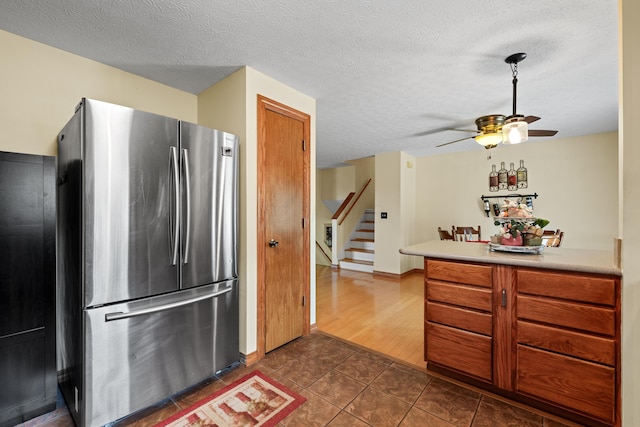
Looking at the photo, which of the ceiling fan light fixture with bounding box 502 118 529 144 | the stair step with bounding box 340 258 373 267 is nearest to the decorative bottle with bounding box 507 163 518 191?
the stair step with bounding box 340 258 373 267

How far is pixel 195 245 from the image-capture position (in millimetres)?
1931

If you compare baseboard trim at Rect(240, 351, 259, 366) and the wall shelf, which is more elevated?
the wall shelf

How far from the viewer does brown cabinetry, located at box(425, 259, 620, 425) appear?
150 cm

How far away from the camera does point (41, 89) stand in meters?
1.96

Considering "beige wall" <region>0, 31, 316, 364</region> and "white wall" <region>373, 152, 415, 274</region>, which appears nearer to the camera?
"beige wall" <region>0, 31, 316, 364</region>

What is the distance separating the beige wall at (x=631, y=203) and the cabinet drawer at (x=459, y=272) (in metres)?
0.73

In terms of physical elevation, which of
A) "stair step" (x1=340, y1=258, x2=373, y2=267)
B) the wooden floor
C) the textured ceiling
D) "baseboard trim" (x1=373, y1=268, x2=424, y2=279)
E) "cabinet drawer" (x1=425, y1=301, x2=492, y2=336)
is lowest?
the wooden floor

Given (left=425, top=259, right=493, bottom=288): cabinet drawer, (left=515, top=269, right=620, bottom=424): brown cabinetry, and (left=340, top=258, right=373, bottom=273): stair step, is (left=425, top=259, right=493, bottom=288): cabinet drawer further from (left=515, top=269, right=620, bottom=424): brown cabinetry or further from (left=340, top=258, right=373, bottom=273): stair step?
(left=340, top=258, right=373, bottom=273): stair step

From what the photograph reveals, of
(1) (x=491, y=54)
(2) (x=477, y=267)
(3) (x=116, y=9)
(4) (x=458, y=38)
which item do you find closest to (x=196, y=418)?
(2) (x=477, y=267)

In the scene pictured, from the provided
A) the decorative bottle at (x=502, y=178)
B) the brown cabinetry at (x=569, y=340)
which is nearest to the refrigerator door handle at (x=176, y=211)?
the brown cabinetry at (x=569, y=340)

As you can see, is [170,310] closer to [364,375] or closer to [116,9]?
[364,375]

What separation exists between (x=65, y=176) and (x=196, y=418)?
5.80ft

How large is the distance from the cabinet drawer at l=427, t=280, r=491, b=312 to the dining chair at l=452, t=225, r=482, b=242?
281 centimetres

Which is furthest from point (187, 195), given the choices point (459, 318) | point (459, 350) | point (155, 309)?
point (459, 350)
